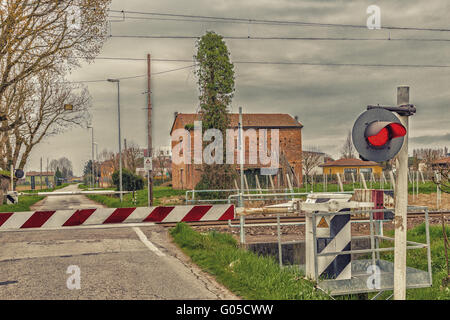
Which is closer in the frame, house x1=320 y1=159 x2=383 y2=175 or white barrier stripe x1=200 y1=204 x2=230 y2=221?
white barrier stripe x1=200 y1=204 x2=230 y2=221

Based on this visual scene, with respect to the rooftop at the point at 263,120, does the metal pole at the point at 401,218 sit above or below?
below

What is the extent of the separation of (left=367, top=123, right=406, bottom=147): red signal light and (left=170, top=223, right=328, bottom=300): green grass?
7.08ft

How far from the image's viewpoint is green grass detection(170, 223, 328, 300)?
5621 millimetres

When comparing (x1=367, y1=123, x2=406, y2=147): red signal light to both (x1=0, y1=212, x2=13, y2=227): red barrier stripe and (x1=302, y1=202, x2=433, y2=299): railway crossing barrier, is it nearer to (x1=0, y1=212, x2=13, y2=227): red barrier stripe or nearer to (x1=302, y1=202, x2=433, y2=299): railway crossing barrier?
(x1=302, y1=202, x2=433, y2=299): railway crossing barrier

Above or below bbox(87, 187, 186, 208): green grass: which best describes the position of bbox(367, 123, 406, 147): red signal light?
above

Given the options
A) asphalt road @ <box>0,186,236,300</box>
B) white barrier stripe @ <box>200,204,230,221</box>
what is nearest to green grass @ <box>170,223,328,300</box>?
asphalt road @ <box>0,186,236,300</box>

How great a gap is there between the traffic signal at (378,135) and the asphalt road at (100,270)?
8.28 ft

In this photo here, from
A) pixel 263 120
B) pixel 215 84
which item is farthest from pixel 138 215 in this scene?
pixel 263 120

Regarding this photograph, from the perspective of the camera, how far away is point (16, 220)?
6824 mm

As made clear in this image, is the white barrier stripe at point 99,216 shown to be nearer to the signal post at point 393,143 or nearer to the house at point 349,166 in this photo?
the signal post at point 393,143

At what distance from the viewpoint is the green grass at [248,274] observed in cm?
562

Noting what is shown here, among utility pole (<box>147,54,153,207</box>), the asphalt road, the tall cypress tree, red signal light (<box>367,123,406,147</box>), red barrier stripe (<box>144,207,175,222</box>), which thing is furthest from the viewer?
the tall cypress tree

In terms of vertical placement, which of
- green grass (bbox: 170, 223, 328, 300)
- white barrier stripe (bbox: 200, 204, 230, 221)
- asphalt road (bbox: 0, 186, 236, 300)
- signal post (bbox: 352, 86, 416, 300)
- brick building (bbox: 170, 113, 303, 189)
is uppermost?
brick building (bbox: 170, 113, 303, 189)

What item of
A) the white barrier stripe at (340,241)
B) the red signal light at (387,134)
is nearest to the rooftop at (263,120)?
the white barrier stripe at (340,241)
